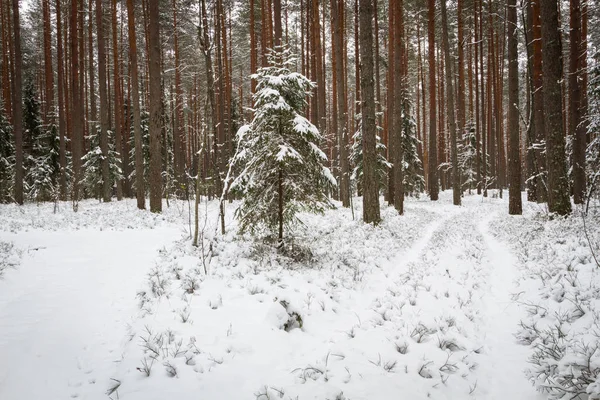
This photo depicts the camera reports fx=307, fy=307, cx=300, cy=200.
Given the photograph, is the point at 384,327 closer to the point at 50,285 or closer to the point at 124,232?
the point at 50,285

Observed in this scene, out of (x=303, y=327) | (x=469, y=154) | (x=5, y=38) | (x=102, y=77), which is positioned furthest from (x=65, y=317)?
(x=469, y=154)

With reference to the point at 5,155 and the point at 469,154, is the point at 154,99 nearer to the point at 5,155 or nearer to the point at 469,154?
the point at 5,155

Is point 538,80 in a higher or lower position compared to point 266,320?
higher

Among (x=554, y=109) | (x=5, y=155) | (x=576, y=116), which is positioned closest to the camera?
(x=554, y=109)

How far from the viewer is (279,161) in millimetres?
7059

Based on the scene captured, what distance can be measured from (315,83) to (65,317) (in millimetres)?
7090

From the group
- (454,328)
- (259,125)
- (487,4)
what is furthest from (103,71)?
(487,4)

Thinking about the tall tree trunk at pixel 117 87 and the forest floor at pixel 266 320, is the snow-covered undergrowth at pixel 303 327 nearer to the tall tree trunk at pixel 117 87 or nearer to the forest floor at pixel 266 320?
the forest floor at pixel 266 320

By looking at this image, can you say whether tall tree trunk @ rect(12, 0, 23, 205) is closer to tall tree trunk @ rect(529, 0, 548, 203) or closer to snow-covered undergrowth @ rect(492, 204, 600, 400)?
snow-covered undergrowth @ rect(492, 204, 600, 400)

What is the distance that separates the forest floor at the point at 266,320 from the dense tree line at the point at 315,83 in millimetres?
2245

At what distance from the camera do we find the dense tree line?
11.7 m

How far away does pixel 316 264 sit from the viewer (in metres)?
7.36

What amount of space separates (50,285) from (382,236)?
8927 mm

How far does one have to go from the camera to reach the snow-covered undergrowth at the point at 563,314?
3197 millimetres
